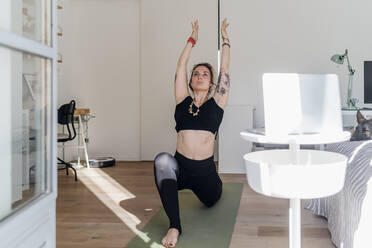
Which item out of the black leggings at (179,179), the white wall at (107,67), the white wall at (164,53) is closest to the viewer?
the black leggings at (179,179)

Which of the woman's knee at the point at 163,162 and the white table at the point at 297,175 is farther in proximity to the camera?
the woman's knee at the point at 163,162

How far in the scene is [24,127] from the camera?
1.12 metres

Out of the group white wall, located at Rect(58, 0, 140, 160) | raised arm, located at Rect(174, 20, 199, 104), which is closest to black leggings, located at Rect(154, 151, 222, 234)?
raised arm, located at Rect(174, 20, 199, 104)

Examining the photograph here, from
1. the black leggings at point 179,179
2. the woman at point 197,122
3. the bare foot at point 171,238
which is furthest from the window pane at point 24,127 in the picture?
the woman at point 197,122

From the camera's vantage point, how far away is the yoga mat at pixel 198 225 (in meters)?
2.31

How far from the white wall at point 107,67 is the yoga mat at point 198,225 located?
8.39 ft

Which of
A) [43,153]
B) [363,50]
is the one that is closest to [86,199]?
[43,153]

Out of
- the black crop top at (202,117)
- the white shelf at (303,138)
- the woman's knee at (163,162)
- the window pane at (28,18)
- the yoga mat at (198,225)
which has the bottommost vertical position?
the yoga mat at (198,225)

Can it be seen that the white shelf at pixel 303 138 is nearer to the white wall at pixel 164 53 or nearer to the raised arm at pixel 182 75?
the raised arm at pixel 182 75

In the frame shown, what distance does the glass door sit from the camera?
1.02m

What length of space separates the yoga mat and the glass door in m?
1.13

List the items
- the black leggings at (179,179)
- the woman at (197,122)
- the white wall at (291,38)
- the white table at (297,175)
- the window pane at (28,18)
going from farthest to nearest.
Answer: the white wall at (291,38)
the woman at (197,122)
the black leggings at (179,179)
the white table at (297,175)
the window pane at (28,18)

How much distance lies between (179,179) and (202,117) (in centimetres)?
45

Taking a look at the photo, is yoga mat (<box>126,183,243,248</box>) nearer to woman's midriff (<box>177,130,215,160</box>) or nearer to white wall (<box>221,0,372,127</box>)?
woman's midriff (<box>177,130,215,160</box>)
